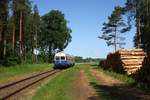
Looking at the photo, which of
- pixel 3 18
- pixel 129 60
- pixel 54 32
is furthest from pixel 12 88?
pixel 54 32

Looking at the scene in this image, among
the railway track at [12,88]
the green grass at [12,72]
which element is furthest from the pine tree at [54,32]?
the railway track at [12,88]

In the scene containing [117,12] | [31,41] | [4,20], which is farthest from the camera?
[31,41]

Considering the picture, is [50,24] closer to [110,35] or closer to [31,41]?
[31,41]

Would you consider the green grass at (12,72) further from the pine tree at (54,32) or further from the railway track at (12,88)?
the pine tree at (54,32)

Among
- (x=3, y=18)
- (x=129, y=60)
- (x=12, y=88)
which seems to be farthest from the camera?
(x=3, y=18)

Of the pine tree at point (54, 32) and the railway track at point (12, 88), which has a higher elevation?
the pine tree at point (54, 32)

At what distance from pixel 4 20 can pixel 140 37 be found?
71.4ft

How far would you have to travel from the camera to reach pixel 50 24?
12069cm

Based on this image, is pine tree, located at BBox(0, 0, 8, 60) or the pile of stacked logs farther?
pine tree, located at BBox(0, 0, 8, 60)

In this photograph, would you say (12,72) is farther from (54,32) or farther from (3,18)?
(54,32)

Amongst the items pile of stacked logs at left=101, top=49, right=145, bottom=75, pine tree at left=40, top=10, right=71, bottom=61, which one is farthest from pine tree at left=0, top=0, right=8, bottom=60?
pine tree at left=40, top=10, right=71, bottom=61

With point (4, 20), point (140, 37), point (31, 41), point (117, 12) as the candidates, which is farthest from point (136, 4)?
point (31, 41)

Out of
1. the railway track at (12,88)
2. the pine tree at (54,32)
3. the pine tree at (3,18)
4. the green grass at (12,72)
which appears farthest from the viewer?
the pine tree at (54,32)

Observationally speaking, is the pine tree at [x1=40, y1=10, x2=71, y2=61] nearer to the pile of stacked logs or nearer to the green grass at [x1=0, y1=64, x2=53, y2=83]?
the green grass at [x1=0, y1=64, x2=53, y2=83]
